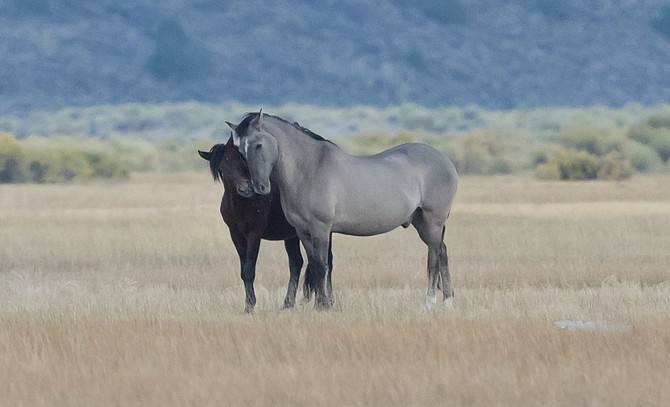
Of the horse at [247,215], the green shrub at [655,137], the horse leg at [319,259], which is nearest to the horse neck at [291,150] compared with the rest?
the horse at [247,215]

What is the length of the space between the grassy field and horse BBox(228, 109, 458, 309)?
603 mm

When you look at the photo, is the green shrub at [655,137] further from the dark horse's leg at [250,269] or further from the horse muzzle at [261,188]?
the horse muzzle at [261,188]

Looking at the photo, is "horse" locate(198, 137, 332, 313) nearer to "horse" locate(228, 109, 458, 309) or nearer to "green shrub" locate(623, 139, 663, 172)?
"horse" locate(228, 109, 458, 309)

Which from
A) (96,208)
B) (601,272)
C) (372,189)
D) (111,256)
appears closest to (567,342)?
(372,189)

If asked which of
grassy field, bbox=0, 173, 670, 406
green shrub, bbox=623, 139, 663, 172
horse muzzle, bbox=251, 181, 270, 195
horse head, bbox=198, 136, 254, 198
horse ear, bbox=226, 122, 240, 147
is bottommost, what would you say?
grassy field, bbox=0, 173, 670, 406

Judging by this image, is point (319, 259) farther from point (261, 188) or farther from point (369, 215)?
point (261, 188)

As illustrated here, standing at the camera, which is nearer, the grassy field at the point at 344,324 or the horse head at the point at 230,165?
the grassy field at the point at 344,324

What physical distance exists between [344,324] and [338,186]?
1.74m

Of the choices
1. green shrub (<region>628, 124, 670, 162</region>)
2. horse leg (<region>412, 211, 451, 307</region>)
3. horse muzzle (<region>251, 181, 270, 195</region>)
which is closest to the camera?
horse muzzle (<region>251, 181, 270, 195</region>)

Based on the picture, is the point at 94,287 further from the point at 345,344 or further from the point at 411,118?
the point at 411,118

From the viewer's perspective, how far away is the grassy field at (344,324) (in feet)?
26.0

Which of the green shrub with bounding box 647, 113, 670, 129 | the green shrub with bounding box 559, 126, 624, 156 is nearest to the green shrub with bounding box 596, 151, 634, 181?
the green shrub with bounding box 559, 126, 624, 156

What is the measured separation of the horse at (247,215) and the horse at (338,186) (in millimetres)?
174

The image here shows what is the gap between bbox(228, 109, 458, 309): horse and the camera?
11.5 m
